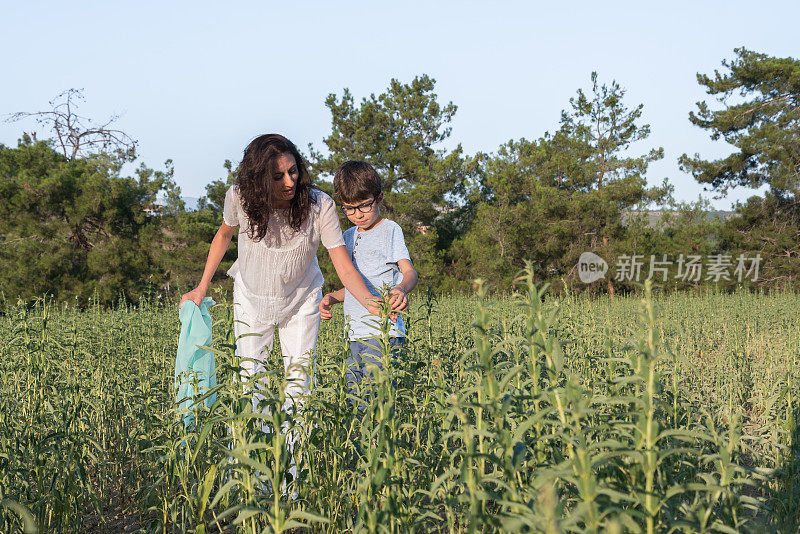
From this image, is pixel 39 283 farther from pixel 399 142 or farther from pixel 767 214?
pixel 767 214

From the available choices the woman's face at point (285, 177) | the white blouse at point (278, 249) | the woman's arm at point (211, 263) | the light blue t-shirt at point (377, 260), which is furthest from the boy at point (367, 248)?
the woman's arm at point (211, 263)

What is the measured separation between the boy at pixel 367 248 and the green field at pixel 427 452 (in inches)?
13.6

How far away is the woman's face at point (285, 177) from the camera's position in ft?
8.77

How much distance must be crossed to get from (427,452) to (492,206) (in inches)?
732

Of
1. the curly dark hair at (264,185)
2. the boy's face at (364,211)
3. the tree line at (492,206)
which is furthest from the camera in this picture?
the tree line at (492,206)

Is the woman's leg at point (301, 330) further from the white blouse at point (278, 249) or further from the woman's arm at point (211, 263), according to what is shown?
the woman's arm at point (211, 263)

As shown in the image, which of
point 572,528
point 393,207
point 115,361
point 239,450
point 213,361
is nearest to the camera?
point 572,528

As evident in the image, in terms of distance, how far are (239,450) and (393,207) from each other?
17851 millimetres

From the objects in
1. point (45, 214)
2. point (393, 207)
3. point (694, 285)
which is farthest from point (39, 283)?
point (694, 285)

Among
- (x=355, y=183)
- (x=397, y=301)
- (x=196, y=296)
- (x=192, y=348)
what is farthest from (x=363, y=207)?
(x=192, y=348)

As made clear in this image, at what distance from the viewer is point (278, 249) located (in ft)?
9.35

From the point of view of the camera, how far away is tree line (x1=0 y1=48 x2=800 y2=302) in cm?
1711

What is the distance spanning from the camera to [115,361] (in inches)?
196

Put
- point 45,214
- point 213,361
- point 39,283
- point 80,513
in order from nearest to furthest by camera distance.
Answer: point 80,513 → point 213,361 → point 39,283 → point 45,214
